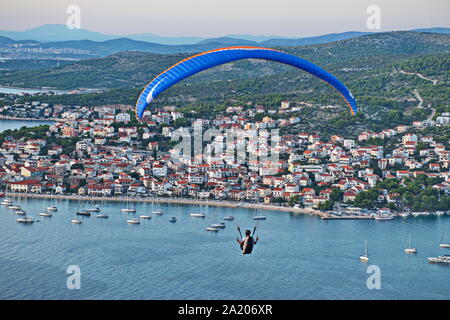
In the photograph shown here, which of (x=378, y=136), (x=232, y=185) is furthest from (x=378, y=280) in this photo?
(x=378, y=136)

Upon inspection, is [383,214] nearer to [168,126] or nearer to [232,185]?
[232,185]

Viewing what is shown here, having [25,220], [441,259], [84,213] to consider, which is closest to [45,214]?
[25,220]

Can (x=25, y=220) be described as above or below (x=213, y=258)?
above

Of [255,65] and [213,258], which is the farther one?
[255,65]

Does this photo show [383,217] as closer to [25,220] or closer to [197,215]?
[197,215]

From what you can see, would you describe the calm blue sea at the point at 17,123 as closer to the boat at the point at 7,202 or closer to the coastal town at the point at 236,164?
the coastal town at the point at 236,164

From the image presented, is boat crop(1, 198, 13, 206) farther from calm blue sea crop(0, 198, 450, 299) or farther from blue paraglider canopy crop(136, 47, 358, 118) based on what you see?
blue paraglider canopy crop(136, 47, 358, 118)

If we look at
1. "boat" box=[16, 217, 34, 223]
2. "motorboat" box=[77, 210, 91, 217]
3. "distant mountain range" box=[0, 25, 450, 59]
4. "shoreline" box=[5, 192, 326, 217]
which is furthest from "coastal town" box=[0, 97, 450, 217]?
"distant mountain range" box=[0, 25, 450, 59]

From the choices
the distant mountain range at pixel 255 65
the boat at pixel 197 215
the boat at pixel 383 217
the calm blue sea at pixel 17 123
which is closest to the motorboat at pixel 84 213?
the boat at pixel 197 215
